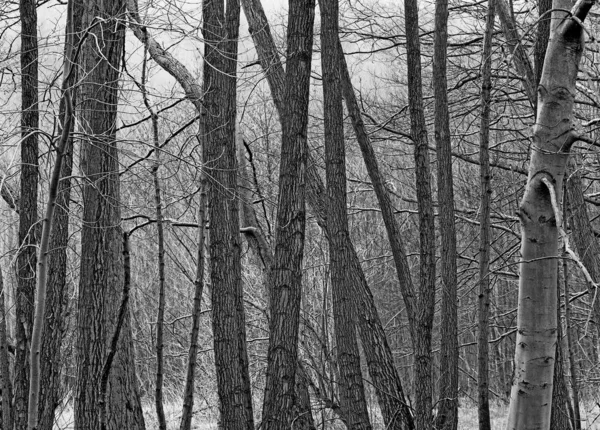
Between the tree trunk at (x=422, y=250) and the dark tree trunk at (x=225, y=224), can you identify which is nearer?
the dark tree trunk at (x=225, y=224)

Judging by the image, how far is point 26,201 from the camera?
6.49 metres

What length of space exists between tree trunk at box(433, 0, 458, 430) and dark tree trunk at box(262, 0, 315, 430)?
2.99 metres

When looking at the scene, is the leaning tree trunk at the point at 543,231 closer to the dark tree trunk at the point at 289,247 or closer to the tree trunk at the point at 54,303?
the dark tree trunk at the point at 289,247

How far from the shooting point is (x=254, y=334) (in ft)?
47.2

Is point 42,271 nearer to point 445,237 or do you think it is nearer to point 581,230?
point 445,237

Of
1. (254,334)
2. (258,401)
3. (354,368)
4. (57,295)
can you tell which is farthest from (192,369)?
(254,334)

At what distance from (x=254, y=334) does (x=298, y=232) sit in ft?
31.7

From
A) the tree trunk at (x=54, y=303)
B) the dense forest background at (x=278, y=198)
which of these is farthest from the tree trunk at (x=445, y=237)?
the tree trunk at (x=54, y=303)

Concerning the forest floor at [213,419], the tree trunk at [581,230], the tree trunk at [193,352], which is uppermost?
the tree trunk at [581,230]

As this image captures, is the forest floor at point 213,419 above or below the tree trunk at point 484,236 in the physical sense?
below

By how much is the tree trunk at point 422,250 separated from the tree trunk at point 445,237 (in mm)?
667

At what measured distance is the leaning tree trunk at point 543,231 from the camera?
342cm

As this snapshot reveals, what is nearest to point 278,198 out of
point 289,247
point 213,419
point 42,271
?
point 289,247

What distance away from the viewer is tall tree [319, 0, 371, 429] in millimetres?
6449
